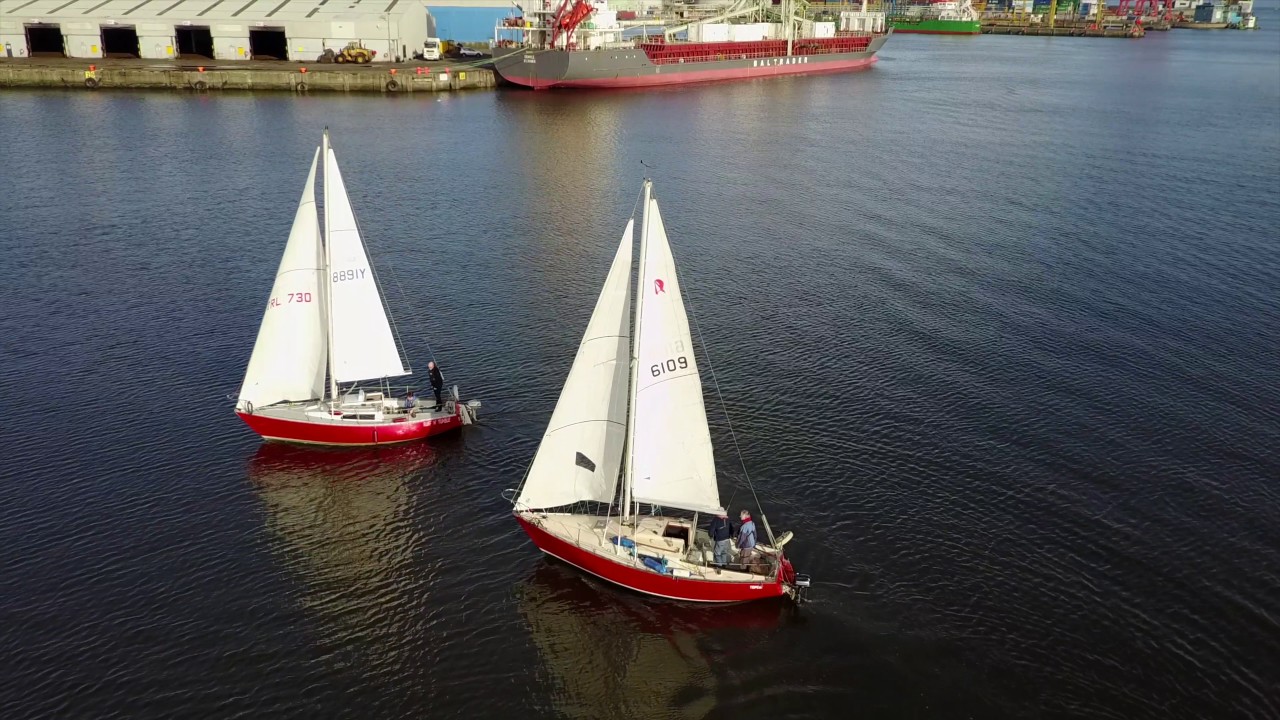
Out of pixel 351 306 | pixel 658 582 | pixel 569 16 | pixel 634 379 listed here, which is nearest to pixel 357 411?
pixel 351 306

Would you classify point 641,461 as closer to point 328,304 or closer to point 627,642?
point 627,642

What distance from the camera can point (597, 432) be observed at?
3183cm

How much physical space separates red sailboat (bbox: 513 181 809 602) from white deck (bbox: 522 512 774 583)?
1.4 inches

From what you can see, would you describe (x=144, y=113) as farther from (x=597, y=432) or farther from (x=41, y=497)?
(x=597, y=432)

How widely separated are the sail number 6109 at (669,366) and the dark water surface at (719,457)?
7896mm

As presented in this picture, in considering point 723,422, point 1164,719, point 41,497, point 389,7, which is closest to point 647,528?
point 723,422

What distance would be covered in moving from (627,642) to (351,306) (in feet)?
64.0

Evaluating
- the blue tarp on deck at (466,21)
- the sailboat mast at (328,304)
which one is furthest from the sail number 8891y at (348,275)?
the blue tarp on deck at (466,21)

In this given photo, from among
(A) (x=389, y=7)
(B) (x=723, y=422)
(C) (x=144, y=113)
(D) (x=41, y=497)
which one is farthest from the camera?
(A) (x=389, y=7)

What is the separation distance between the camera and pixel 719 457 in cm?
4047

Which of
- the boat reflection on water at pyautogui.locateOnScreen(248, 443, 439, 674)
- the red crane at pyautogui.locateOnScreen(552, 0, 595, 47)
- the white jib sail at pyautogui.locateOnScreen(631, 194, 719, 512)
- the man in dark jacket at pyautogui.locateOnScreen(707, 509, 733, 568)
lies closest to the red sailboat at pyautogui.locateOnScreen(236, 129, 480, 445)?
the boat reflection on water at pyautogui.locateOnScreen(248, 443, 439, 674)

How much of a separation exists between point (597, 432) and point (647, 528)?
372 centimetres

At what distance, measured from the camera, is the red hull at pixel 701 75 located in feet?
470

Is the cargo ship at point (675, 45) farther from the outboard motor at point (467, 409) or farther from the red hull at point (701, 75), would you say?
the outboard motor at point (467, 409)
